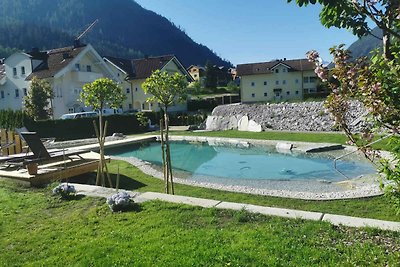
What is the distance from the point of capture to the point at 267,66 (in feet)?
180

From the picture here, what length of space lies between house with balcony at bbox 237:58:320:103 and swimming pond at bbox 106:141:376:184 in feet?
114

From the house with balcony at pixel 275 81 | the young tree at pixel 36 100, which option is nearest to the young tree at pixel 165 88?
the young tree at pixel 36 100

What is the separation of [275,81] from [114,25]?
411 ft

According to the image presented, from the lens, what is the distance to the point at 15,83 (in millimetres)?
38625

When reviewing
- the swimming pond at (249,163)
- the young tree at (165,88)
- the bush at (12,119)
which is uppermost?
the young tree at (165,88)

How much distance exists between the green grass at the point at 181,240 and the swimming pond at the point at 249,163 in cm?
629

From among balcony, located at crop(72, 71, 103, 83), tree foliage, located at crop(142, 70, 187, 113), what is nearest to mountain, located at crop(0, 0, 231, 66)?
balcony, located at crop(72, 71, 103, 83)

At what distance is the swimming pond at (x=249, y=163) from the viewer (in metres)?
12.5

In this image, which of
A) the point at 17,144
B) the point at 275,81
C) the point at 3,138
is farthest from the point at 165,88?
the point at 275,81

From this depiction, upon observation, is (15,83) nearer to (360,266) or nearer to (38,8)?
(360,266)

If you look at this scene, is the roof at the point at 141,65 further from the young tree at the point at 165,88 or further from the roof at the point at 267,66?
the young tree at the point at 165,88

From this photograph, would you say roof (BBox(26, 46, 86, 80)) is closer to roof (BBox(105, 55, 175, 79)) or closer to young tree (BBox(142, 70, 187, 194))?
roof (BBox(105, 55, 175, 79))

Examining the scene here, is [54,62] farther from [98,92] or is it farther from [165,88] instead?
[165,88]

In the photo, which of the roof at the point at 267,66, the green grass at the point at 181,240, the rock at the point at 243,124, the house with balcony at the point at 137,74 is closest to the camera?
the green grass at the point at 181,240
